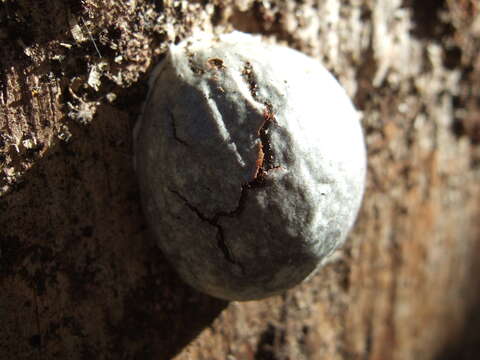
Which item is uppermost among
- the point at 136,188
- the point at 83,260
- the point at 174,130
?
the point at 174,130

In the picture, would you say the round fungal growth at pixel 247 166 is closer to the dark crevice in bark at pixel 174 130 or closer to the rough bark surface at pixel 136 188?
the dark crevice in bark at pixel 174 130

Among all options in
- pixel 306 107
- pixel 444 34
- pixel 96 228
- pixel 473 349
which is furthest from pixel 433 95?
pixel 473 349

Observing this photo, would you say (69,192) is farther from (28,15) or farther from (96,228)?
(28,15)

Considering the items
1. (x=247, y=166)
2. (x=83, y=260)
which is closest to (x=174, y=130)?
(x=247, y=166)

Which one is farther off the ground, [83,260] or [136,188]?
[136,188]

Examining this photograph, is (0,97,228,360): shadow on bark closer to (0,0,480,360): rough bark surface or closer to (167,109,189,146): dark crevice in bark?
(0,0,480,360): rough bark surface

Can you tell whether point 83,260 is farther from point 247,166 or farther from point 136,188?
point 247,166
